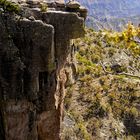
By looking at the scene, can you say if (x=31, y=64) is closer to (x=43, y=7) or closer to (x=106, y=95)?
(x=43, y=7)

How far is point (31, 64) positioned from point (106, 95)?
132 ft

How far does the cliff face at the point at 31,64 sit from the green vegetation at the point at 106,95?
23.5m

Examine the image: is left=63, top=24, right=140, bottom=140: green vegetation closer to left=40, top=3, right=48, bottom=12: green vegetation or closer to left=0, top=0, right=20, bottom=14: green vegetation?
left=40, top=3, right=48, bottom=12: green vegetation

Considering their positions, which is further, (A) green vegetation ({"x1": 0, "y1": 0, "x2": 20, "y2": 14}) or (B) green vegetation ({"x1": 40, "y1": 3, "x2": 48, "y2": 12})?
(B) green vegetation ({"x1": 40, "y1": 3, "x2": 48, "y2": 12})

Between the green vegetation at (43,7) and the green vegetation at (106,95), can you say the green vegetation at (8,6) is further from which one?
the green vegetation at (106,95)

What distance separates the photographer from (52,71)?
32.7m

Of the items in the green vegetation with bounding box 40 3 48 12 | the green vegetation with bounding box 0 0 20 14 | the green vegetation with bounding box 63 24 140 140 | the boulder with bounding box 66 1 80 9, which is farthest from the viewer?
the green vegetation with bounding box 63 24 140 140

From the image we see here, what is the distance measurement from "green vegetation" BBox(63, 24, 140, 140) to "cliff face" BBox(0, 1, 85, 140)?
23460mm

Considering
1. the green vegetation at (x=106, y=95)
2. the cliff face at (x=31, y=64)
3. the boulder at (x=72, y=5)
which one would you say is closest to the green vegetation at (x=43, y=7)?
the cliff face at (x=31, y=64)

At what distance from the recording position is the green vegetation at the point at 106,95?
6100cm

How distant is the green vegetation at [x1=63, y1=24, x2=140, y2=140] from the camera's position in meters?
61.0

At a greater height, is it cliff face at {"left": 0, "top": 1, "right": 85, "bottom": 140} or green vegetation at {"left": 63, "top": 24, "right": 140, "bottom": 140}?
cliff face at {"left": 0, "top": 1, "right": 85, "bottom": 140}

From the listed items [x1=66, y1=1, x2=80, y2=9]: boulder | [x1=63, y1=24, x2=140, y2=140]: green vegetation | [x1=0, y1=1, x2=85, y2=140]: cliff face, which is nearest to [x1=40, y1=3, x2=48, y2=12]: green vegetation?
[x1=0, y1=1, x2=85, y2=140]: cliff face

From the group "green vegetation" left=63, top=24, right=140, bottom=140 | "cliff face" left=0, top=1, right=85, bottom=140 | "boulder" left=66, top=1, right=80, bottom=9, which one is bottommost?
"green vegetation" left=63, top=24, right=140, bottom=140
